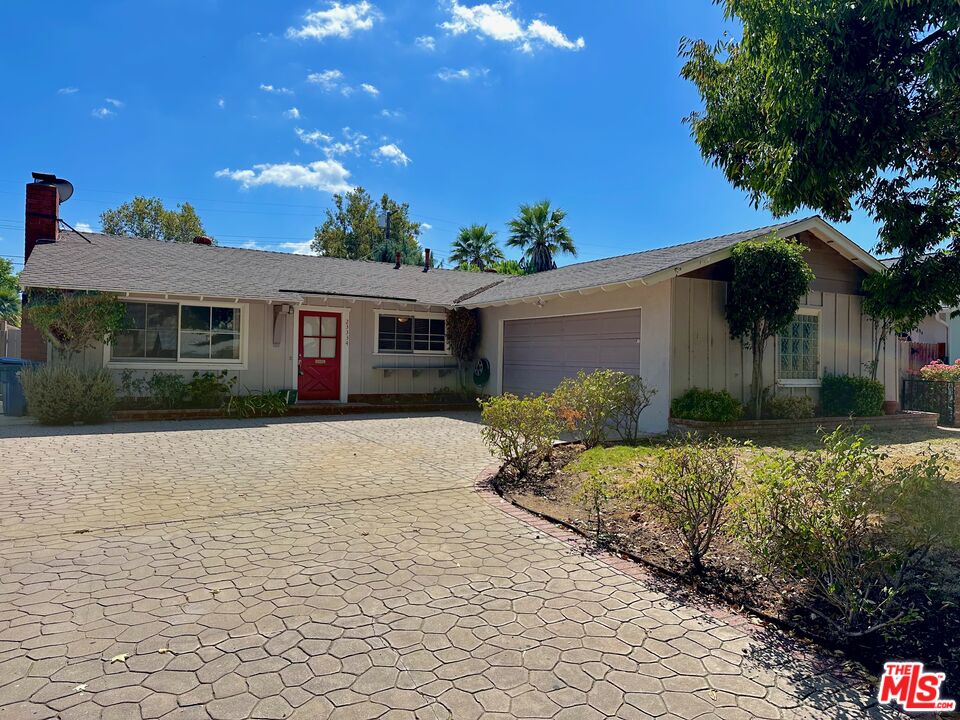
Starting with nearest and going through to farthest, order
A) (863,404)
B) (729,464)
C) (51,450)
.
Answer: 1. (729,464)
2. (51,450)
3. (863,404)

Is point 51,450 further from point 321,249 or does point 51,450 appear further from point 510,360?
point 321,249

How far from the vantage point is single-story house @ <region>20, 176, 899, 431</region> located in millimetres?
10156

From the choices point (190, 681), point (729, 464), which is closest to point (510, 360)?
point (729, 464)

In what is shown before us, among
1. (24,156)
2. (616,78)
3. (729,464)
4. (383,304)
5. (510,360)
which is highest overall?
(24,156)

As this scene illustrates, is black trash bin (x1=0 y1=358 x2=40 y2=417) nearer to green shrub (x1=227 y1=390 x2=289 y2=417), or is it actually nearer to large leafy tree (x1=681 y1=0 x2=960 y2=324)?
green shrub (x1=227 y1=390 x2=289 y2=417)

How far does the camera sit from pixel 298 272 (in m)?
14.7

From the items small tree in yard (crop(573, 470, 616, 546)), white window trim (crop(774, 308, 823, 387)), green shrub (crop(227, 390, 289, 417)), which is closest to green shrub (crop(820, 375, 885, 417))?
white window trim (crop(774, 308, 823, 387))

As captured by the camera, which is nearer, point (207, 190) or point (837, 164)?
point (837, 164)

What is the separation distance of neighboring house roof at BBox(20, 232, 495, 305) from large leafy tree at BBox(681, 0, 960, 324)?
9.35 metres

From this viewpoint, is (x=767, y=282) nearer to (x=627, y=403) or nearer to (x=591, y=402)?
(x=627, y=403)

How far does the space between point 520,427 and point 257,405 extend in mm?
7742

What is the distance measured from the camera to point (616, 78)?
466 inches

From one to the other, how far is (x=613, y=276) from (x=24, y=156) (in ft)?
73.2

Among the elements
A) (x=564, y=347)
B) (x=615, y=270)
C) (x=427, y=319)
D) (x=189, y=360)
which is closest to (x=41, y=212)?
(x=189, y=360)
